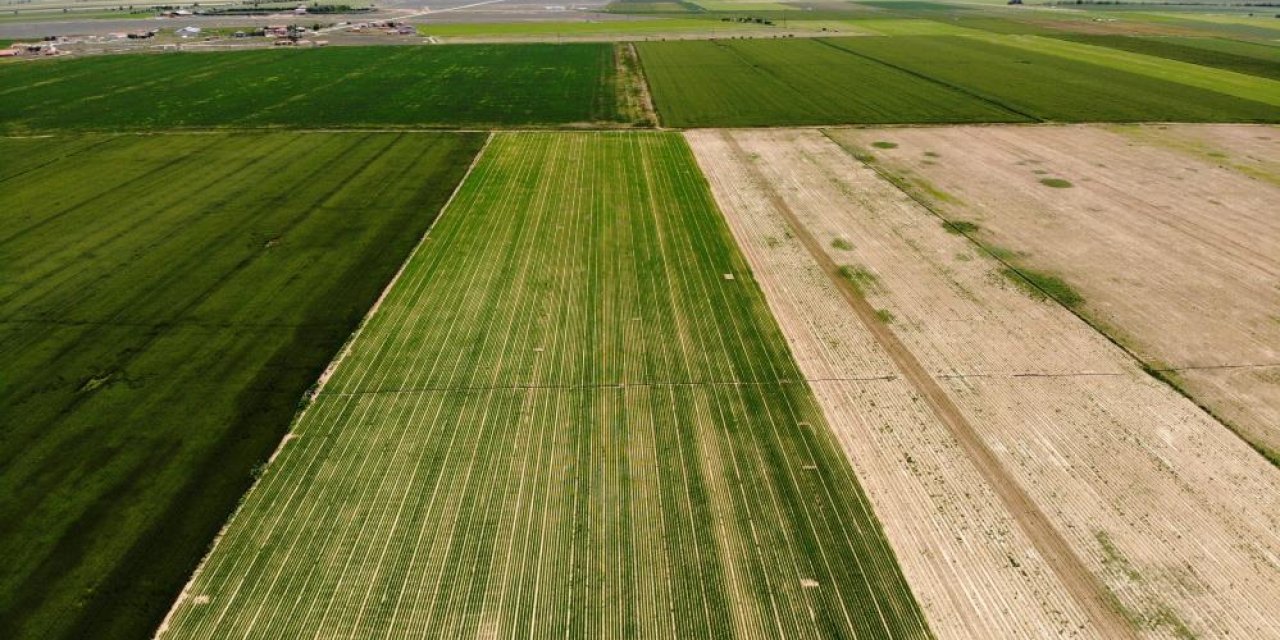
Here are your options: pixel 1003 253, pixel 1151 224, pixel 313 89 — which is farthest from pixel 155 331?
pixel 313 89

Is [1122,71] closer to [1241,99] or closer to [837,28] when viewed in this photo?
[1241,99]

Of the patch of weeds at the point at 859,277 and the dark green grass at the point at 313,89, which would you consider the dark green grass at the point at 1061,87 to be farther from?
the dark green grass at the point at 313,89

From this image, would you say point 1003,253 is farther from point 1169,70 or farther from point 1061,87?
point 1169,70

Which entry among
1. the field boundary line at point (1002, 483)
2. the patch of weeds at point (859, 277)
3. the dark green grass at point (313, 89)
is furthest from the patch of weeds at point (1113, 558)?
the dark green grass at point (313, 89)

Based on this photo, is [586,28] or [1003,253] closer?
[1003,253]

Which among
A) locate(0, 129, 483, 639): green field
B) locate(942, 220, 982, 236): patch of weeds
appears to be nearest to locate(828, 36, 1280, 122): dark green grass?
locate(942, 220, 982, 236): patch of weeds

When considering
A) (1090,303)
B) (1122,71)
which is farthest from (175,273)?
(1122,71)

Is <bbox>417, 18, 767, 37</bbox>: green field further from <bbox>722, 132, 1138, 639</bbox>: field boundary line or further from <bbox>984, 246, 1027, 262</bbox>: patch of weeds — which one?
<bbox>722, 132, 1138, 639</bbox>: field boundary line
